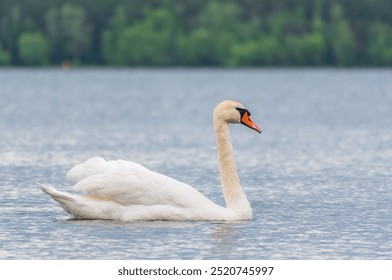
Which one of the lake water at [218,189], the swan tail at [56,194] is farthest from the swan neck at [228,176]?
the swan tail at [56,194]

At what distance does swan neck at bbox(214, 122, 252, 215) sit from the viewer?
74.1ft

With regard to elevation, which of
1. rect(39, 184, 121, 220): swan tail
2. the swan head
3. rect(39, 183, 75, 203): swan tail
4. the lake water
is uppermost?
the swan head

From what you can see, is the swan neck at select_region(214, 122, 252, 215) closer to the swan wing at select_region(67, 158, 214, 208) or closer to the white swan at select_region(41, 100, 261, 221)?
the white swan at select_region(41, 100, 261, 221)

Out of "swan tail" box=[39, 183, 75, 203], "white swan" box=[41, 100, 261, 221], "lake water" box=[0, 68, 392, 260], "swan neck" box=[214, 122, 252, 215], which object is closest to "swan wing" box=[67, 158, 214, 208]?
"white swan" box=[41, 100, 261, 221]

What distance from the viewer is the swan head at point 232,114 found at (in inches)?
900

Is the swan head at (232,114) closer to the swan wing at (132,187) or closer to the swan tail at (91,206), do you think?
the swan wing at (132,187)

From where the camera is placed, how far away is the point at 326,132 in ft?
168

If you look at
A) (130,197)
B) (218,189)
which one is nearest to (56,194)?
(130,197)

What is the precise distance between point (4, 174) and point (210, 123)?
95.1ft

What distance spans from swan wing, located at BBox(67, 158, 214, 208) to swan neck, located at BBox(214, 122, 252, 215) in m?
0.49

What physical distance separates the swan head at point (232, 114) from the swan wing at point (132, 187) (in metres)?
1.50
